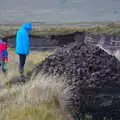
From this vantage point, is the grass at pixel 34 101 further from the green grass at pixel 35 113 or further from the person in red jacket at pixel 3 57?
the person in red jacket at pixel 3 57

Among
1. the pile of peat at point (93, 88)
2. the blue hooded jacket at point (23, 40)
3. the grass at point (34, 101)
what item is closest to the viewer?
the grass at point (34, 101)

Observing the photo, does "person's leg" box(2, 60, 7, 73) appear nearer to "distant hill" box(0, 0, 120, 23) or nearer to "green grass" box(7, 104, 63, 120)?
"green grass" box(7, 104, 63, 120)

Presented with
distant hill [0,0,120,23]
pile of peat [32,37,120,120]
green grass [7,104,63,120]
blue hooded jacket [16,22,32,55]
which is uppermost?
distant hill [0,0,120,23]

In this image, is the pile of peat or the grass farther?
the pile of peat

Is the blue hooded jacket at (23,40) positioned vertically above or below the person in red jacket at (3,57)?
above

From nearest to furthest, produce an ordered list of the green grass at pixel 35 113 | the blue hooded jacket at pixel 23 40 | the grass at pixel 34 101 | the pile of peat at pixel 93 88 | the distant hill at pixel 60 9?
the green grass at pixel 35 113, the grass at pixel 34 101, the pile of peat at pixel 93 88, the blue hooded jacket at pixel 23 40, the distant hill at pixel 60 9

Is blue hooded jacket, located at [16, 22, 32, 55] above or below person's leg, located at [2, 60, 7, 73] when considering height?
above

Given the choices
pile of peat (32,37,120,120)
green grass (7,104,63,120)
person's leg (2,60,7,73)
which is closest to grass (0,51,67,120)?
green grass (7,104,63,120)

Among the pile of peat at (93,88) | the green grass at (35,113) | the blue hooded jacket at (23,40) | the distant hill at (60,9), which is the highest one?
the distant hill at (60,9)

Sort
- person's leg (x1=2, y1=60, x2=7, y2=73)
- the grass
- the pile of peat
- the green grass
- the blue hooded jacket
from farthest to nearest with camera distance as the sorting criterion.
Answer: person's leg (x1=2, y1=60, x2=7, y2=73)
the blue hooded jacket
the pile of peat
the grass
the green grass

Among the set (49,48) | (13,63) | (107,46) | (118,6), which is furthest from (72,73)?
(118,6)

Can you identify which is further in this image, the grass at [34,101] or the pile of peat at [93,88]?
the pile of peat at [93,88]

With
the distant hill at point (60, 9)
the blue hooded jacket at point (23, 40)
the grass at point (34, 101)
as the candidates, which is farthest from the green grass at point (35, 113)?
the distant hill at point (60, 9)

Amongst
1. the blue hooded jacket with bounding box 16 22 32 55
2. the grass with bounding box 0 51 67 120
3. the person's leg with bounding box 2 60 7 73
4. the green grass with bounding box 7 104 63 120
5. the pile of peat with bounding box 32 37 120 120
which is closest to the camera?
the green grass with bounding box 7 104 63 120
